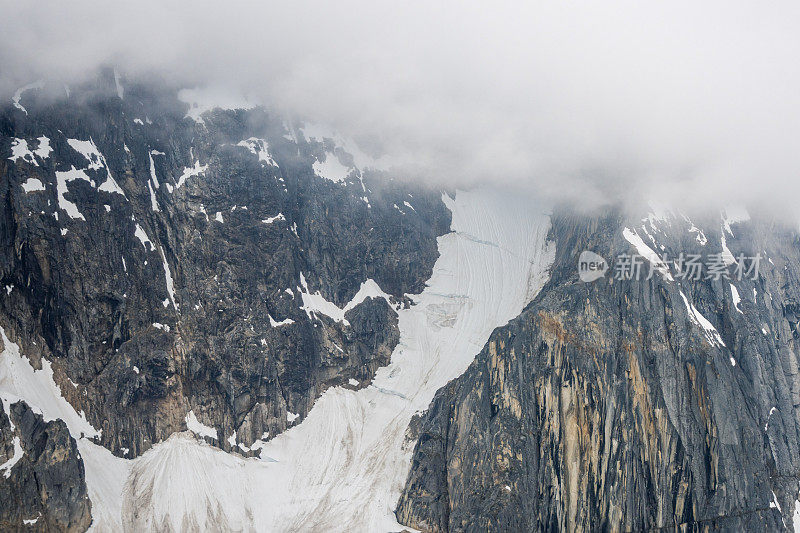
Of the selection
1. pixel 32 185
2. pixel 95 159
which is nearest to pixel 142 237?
pixel 95 159

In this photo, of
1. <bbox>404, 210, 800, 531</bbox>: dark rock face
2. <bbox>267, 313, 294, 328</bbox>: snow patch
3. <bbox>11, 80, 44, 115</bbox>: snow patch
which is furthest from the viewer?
<bbox>267, 313, 294, 328</bbox>: snow patch

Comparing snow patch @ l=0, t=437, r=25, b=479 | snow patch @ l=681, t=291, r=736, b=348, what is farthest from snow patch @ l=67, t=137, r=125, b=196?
snow patch @ l=681, t=291, r=736, b=348

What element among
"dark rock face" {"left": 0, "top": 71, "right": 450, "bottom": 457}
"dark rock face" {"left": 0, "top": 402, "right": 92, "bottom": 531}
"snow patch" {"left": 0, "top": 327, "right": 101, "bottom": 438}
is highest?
"dark rock face" {"left": 0, "top": 71, "right": 450, "bottom": 457}

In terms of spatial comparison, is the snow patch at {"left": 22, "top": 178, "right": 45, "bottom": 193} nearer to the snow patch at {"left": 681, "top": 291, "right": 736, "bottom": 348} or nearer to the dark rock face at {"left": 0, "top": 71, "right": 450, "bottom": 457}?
the dark rock face at {"left": 0, "top": 71, "right": 450, "bottom": 457}

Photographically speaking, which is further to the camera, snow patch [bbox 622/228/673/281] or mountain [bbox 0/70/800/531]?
snow patch [bbox 622/228/673/281]

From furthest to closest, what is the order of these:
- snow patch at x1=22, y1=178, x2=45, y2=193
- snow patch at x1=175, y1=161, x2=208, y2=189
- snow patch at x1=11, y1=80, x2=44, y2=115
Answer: snow patch at x1=175, y1=161, x2=208, y2=189 < snow patch at x1=11, y1=80, x2=44, y2=115 < snow patch at x1=22, y1=178, x2=45, y2=193

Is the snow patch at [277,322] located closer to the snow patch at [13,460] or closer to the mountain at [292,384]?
the mountain at [292,384]

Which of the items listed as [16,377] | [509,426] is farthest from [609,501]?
[16,377]
